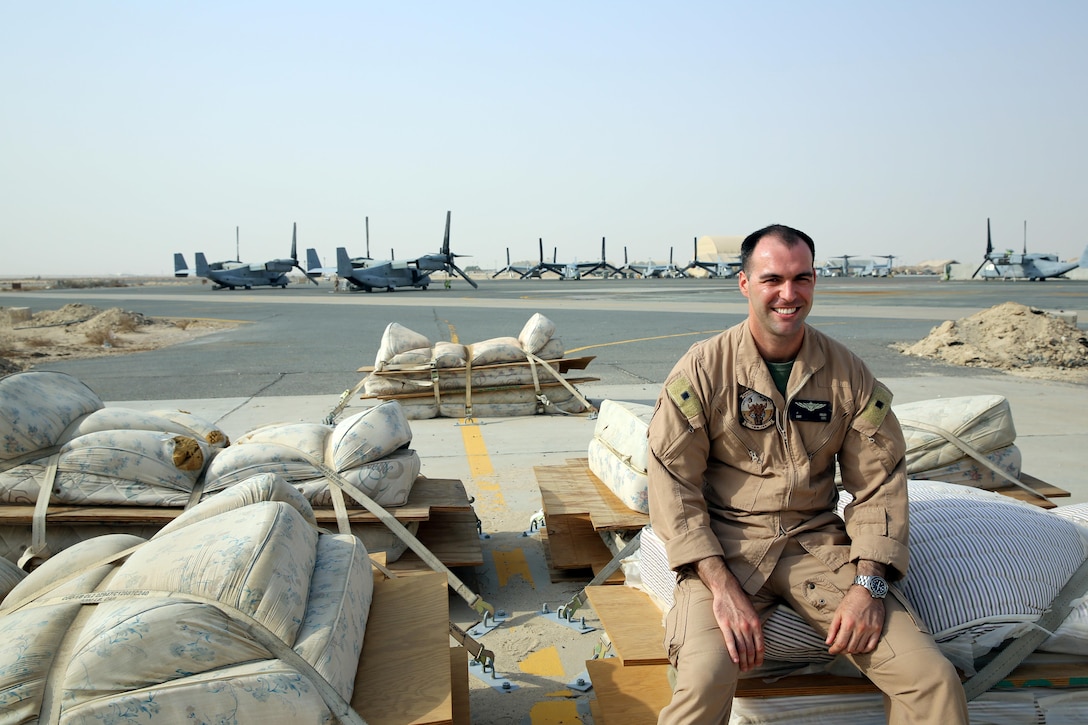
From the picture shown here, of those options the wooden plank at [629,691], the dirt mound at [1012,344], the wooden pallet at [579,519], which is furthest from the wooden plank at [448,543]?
the dirt mound at [1012,344]

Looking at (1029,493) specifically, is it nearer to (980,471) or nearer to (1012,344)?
(980,471)

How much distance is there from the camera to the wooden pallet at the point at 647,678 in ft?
8.04

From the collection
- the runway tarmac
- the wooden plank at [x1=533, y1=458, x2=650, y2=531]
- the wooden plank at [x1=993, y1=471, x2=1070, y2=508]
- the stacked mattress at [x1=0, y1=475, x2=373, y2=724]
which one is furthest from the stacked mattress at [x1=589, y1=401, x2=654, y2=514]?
the wooden plank at [x1=993, y1=471, x2=1070, y2=508]

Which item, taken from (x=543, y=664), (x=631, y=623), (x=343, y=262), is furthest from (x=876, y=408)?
(x=343, y=262)

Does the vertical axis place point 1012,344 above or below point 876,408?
below

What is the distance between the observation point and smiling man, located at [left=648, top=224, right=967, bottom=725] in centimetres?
Answer: 246

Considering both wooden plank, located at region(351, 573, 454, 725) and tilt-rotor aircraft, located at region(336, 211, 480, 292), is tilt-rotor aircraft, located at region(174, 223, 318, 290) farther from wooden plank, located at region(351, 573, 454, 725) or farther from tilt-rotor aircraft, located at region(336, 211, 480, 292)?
wooden plank, located at region(351, 573, 454, 725)

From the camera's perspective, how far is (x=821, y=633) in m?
2.44

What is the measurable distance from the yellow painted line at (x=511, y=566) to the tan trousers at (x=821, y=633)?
210cm

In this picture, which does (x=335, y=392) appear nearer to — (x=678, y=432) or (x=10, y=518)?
(x=10, y=518)

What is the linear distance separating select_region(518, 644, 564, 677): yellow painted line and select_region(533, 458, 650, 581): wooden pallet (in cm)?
68

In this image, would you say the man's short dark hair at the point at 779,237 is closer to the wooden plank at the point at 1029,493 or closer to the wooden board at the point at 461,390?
the wooden plank at the point at 1029,493

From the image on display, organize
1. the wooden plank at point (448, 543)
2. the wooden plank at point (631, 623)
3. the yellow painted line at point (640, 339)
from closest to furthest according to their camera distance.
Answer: the wooden plank at point (631, 623) → the wooden plank at point (448, 543) → the yellow painted line at point (640, 339)

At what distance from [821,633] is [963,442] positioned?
99.9 inches
